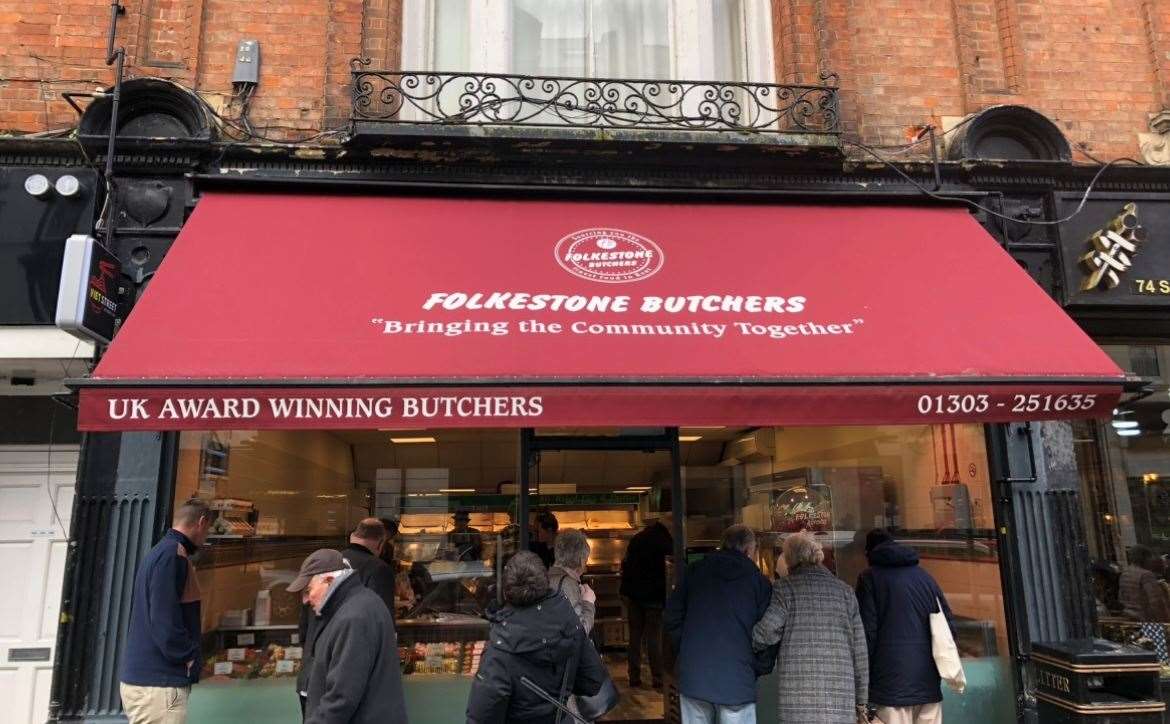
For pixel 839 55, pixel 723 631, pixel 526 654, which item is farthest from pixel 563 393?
pixel 839 55

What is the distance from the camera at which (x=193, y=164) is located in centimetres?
582

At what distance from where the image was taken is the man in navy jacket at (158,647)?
14.8 feet

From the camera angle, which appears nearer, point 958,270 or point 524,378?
point 524,378

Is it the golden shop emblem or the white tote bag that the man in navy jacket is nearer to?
the white tote bag

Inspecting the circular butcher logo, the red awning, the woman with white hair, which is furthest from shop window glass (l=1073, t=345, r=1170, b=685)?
the woman with white hair

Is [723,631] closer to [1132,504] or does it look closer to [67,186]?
[1132,504]

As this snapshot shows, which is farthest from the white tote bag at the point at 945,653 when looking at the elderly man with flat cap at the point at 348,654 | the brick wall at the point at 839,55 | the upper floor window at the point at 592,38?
the upper floor window at the point at 592,38

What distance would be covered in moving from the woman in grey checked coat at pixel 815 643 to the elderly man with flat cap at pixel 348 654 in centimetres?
217

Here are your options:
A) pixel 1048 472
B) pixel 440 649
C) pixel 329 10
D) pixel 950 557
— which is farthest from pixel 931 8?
pixel 440 649

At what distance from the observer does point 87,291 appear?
509 centimetres

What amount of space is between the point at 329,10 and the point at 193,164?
1696 millimetres

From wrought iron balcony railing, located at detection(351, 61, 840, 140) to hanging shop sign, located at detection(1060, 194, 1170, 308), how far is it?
84.8 inches

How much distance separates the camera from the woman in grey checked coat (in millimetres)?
4500

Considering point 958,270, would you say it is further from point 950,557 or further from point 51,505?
point 51,505
